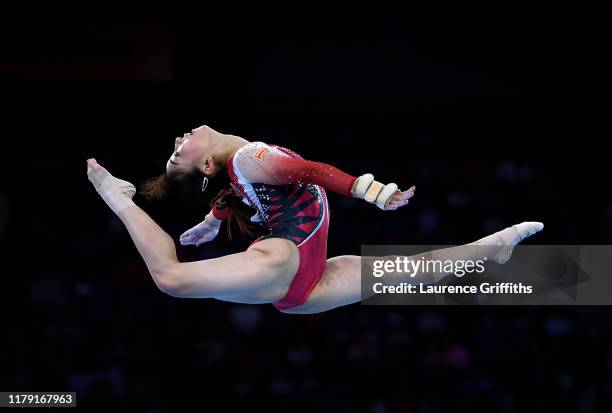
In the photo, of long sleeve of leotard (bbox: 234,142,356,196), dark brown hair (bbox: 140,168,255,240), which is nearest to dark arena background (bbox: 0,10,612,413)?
dark brown hair (bbox: 140,168,255,240)

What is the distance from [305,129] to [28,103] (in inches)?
114

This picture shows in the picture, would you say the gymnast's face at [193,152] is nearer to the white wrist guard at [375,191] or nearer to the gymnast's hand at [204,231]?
the gymnast's hand at [204,231]

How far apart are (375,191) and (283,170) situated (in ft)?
1.67

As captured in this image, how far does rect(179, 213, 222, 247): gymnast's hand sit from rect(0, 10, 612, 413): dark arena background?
6.72 ft

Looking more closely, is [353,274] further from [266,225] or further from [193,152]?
[193,152]

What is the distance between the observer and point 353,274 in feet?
13.6

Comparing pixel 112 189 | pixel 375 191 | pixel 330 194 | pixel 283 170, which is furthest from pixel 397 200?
pixel 330 194

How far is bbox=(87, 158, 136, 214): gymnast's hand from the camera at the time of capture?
3.75 meters

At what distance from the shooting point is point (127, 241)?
25.6ft

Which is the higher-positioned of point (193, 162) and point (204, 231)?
point (193, 162)

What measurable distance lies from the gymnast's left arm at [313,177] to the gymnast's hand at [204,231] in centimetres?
72

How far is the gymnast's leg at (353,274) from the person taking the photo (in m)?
4.08

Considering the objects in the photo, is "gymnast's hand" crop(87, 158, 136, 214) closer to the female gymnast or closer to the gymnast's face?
the female gymnast

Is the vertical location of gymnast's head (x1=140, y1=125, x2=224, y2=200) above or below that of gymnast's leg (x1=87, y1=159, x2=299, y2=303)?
above
